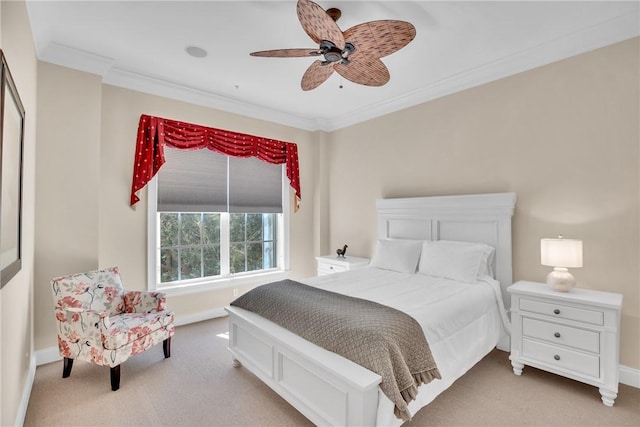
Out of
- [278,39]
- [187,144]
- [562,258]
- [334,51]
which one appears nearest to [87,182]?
[187,144]

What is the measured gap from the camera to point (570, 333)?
7.71 feet

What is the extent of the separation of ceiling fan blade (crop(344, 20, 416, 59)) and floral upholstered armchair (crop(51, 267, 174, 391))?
2.64m

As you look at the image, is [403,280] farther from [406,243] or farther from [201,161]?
[201,161]

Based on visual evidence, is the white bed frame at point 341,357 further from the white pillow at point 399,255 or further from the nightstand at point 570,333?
the nightstand at point 570,333

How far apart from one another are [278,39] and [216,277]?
287cm

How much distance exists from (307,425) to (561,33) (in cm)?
356

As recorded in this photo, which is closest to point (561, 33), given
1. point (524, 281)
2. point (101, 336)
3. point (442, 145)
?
point (442, 145)

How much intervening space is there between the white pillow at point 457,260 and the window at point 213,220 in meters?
2.21

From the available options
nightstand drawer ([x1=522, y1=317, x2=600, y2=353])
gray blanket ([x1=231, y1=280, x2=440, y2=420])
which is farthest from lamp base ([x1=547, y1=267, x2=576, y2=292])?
gray blanket ([x1=231, y1=280, x2=440, y2=420])

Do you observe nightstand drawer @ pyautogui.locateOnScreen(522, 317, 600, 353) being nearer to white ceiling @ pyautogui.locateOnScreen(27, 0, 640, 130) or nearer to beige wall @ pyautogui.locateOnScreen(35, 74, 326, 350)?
white ceiling @ pyautogui.locateOnScreen(27, 0, 640, 130)

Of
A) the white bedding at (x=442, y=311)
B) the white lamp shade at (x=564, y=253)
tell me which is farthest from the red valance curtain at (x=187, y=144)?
the white lamp shade at (x=564, y=253)

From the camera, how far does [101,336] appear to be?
2.33 metres

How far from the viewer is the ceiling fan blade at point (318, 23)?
175cm

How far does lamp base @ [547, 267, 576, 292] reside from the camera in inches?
97.0
